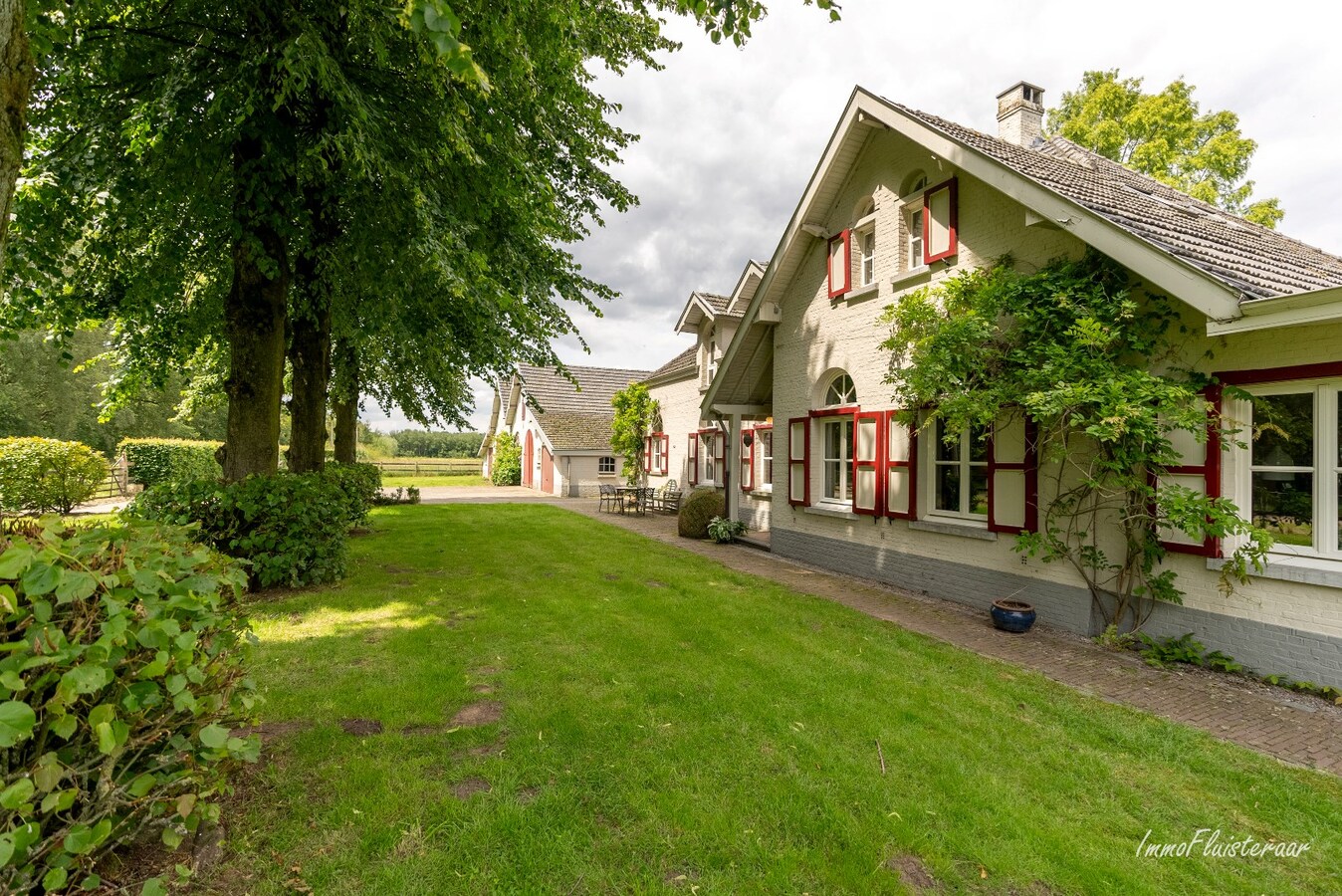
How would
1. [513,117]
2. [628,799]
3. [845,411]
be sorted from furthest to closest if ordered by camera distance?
[845,411] < [513,117] < [628,799]

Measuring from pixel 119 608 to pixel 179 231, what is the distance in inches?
337

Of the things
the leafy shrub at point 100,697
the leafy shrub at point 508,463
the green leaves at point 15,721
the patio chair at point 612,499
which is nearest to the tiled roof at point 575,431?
the leafy shrub at point 508,463

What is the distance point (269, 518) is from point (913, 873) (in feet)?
26.5

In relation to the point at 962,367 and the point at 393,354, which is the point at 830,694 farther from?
the point at 393,354

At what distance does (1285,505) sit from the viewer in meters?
5.34

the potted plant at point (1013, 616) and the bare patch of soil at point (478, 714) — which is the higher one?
the potted plant at point (1013, 616)

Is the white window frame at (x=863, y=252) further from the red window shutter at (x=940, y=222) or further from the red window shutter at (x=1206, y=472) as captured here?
the red window shutter at (x=1206, y=472)

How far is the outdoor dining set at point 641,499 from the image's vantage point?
744 inches

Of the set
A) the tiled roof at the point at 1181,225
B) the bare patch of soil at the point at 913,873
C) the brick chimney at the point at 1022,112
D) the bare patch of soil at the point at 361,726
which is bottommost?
the bare patch of soil at the point at 913,873

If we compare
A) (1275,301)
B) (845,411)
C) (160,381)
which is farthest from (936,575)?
(160,381)

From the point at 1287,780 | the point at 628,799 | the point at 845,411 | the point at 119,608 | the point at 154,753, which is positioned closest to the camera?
the point at 119,608

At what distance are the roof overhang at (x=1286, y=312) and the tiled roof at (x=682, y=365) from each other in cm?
1440

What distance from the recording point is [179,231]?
26.1 feet

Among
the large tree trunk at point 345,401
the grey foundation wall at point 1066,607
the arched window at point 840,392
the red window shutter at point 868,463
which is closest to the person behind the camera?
the grey foundation wall at point 1066,607
